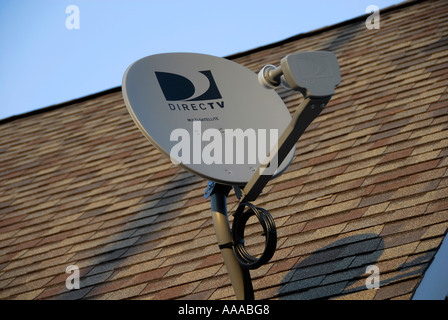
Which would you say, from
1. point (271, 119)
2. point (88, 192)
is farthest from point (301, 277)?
point (88, 192)

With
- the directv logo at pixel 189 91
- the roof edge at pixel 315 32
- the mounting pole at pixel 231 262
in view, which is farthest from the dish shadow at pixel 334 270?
the roof edge at pixel 315 32

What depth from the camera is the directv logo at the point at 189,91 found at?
3199mm

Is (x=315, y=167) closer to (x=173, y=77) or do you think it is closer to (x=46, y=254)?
(x=173, y=77)

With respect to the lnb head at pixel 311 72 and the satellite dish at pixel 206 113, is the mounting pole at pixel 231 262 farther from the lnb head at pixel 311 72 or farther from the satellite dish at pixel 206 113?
the lnb head at pixel 311 72

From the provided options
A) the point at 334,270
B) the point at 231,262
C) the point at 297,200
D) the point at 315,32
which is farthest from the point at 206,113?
the point at 315,32

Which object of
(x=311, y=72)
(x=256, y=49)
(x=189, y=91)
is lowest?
(x=311, y=72)

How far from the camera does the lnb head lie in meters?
2.33

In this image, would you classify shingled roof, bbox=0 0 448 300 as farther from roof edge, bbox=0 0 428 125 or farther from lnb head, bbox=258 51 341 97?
lnb head, bbox=258 51 341 97

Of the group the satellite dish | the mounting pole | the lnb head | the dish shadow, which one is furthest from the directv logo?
the dish shadow

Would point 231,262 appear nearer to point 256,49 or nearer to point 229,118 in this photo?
point 229,118

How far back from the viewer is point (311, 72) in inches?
93.1

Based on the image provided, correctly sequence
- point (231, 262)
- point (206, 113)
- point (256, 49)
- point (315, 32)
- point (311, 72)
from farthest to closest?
point (256, 49), point (315, 32), point (206, 113), point (231, 262), point (311, 72)

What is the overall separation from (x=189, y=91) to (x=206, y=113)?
5.8 inches

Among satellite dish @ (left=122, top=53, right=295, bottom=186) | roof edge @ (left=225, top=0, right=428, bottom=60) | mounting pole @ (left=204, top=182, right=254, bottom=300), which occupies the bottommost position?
mounting pole @ (left=204, top=182, right=254, bottom=300)
